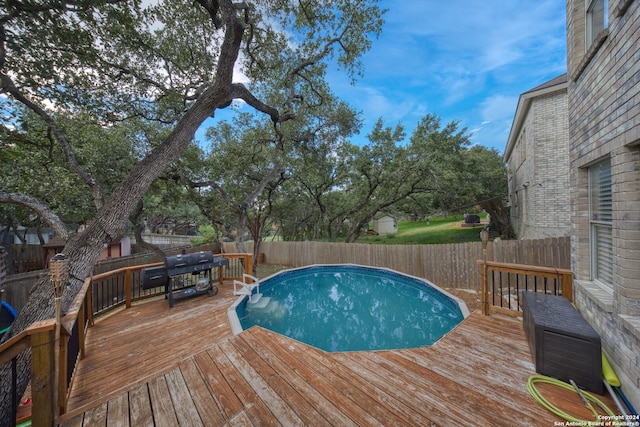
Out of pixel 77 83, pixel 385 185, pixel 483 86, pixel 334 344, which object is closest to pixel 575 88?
pixel 334 344

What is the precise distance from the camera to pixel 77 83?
4.78m

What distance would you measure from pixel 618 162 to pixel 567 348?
5.85 feet

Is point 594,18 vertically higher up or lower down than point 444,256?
higher up

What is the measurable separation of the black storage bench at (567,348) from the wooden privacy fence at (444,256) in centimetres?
423

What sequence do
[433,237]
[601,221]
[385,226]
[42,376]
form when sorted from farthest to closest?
[385,226] < [433,237] < [601,221] < [42,376]

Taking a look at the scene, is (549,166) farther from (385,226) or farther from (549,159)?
(385,226)

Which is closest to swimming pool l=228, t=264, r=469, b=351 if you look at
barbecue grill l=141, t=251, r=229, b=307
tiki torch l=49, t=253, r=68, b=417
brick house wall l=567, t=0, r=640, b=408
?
barbecue grill l=141, t=251, r=229, b=307

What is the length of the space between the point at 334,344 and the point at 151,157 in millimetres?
4567

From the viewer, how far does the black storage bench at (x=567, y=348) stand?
2.02 metres

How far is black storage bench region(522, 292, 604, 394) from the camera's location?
2019 mm

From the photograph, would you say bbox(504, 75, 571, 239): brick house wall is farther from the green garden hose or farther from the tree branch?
the tree branch

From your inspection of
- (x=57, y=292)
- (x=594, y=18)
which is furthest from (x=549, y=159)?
(x=57, y=292)

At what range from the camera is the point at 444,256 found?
7.07 meters

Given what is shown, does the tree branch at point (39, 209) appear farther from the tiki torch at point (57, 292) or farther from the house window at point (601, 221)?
the house window at point (601, 221)
